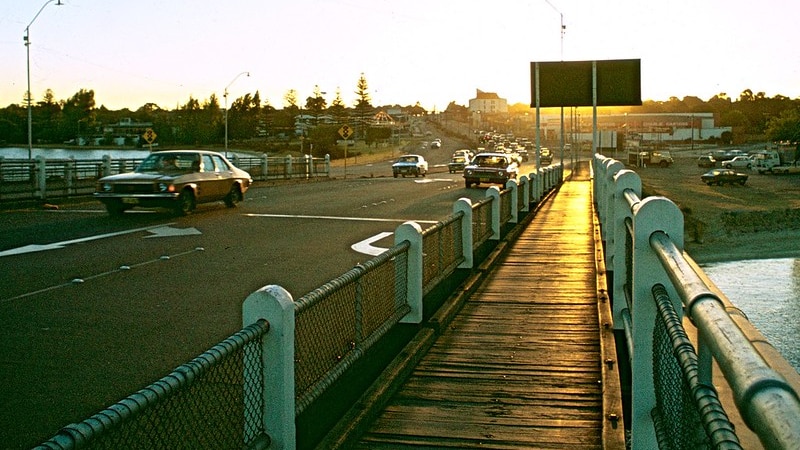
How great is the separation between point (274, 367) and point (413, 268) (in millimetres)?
4212

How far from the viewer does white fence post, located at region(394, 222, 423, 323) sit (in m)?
8.99

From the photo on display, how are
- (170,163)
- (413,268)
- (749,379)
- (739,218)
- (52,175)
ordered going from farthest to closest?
(739,218)
(52,175)
(170,163)
(413,268)
(749,379)

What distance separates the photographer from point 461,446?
608cm

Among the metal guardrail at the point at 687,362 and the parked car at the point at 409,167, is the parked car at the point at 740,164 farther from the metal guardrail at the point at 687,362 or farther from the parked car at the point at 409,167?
the metal guardrail at the point at 687,362

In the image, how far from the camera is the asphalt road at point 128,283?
7.71 metres

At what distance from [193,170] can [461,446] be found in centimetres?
1950

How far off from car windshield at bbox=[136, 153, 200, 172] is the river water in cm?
1393

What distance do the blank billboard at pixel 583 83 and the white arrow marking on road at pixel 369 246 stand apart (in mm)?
20891

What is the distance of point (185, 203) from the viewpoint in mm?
23609

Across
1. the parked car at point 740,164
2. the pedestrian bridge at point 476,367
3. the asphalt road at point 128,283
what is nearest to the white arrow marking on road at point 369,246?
the asphalt road at point 128,283

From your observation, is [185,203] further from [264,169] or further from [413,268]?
[264,169]

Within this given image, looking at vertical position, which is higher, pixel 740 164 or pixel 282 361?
pixel 740 164

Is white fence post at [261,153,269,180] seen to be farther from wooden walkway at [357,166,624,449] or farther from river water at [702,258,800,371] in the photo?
wooden walkway at [357,166,624,449]

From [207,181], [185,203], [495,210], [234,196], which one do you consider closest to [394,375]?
[495,210]
